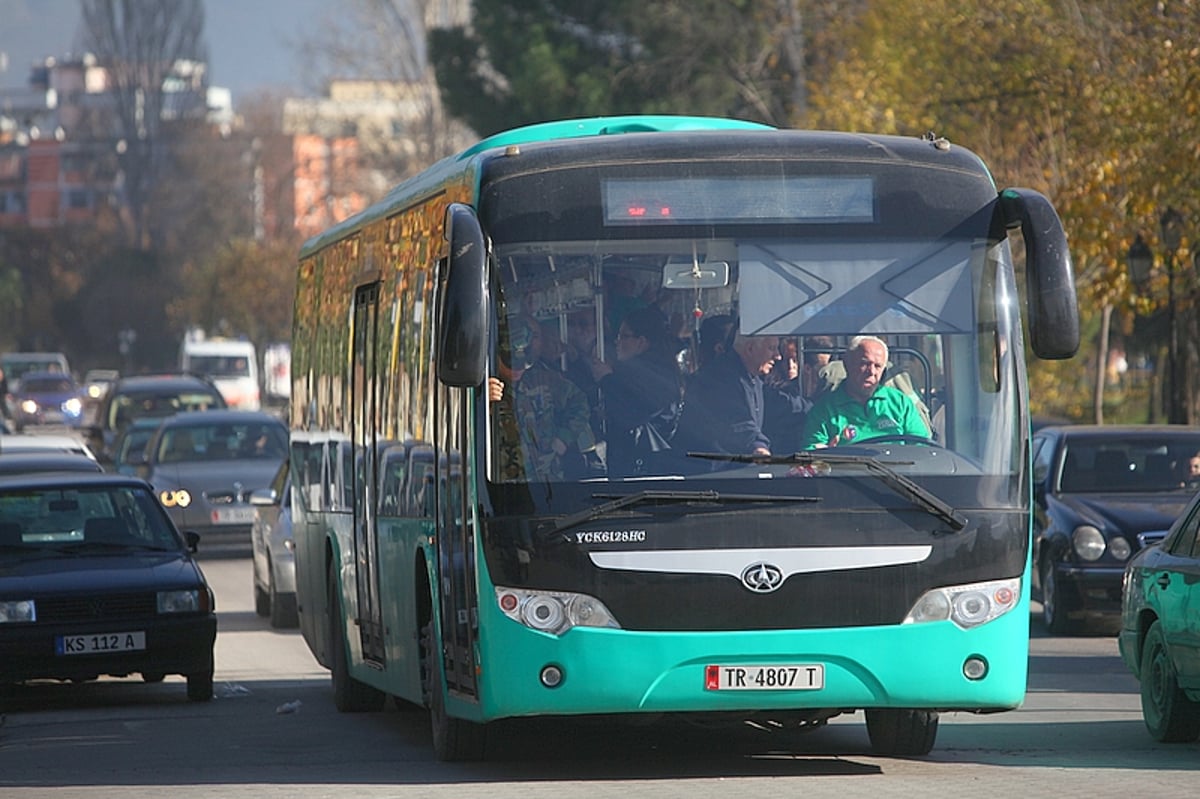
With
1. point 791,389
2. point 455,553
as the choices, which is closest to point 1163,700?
point 791,389

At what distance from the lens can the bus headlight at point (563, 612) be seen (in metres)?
9.46

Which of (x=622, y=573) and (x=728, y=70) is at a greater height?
(x=728, y=70)

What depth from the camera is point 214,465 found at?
27.9 meters

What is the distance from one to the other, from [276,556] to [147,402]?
61.0 ft

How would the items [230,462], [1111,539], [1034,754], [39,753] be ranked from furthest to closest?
[230,462], [1111,539], [39,753], [1034,754]

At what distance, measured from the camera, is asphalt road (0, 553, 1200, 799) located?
9898 millimetres

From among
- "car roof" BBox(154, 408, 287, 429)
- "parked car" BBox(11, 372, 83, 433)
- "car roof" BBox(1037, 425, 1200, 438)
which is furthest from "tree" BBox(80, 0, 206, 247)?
"car roof" BBox(1037, 425, 1200, 438)

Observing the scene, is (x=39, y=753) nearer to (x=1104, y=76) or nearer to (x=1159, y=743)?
(x=1159, y=743)

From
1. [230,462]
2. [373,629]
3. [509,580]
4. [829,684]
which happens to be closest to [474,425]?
[509,580]

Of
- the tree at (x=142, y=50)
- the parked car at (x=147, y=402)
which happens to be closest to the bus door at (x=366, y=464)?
the parked car at (x=147, y=402)

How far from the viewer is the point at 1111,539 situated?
58.6 ft

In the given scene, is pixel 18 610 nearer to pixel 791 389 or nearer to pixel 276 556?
pixel 276 556

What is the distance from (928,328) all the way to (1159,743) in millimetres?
2833

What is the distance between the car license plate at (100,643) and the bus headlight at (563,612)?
17.9 feet
